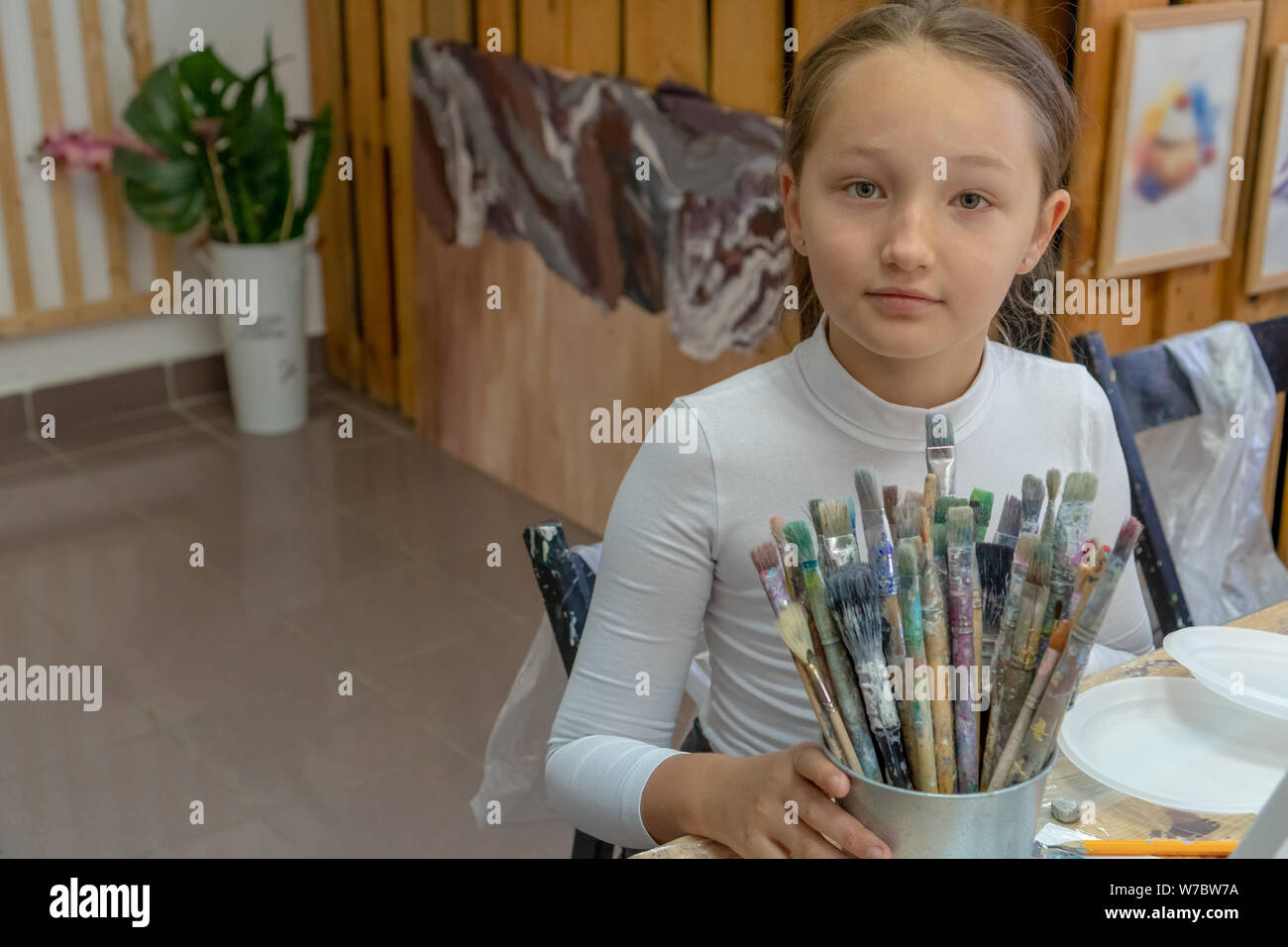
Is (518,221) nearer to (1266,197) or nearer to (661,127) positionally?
A: (661,127)

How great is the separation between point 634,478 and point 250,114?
112 inches

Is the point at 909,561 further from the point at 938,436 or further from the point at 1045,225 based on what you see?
the point at 1045,225

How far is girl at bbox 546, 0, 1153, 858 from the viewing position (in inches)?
41.1

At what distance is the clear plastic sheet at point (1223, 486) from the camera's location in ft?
6.04

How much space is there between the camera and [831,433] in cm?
122

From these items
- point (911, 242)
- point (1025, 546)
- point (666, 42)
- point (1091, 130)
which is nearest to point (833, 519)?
point (1025, 546)

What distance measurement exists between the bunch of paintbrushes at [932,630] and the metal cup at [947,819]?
1 cm

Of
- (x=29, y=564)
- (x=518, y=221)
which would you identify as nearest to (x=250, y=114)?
(x=518, y=221)

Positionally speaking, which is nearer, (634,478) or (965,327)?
(965,327)

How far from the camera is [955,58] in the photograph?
1.09 m

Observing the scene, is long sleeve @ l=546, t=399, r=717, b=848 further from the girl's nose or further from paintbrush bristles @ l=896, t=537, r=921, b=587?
paintbrush bristles @ l=896, t=537, r=921, b=587

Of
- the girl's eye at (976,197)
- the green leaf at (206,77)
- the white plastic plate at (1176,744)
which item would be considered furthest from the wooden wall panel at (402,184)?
the white plastic plate at (1176,744)

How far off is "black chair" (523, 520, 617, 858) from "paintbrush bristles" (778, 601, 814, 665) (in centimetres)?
53

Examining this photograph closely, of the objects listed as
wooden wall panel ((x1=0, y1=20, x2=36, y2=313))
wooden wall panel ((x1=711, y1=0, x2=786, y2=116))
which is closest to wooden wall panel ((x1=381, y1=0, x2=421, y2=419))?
wooden wall panel ((x1=0, y1=20, x2=36, y2=313))
